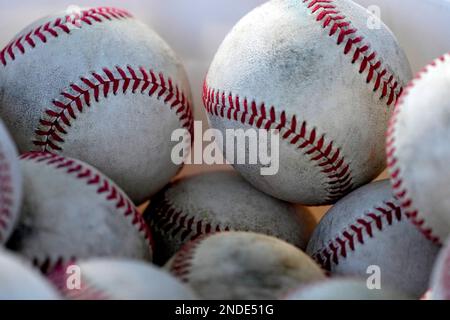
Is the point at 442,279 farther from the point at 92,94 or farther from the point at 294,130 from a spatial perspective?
the point at 92,94

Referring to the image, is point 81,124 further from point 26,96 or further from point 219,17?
point 219,17

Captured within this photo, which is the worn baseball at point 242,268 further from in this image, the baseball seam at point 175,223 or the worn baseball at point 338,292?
the baseball seam at point 175,223

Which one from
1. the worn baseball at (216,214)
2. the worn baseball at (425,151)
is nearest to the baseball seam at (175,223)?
the worn baseball at (216,214)

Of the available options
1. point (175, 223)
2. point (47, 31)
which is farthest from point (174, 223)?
point (47, 31)

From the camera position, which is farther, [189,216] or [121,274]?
[189,216]
